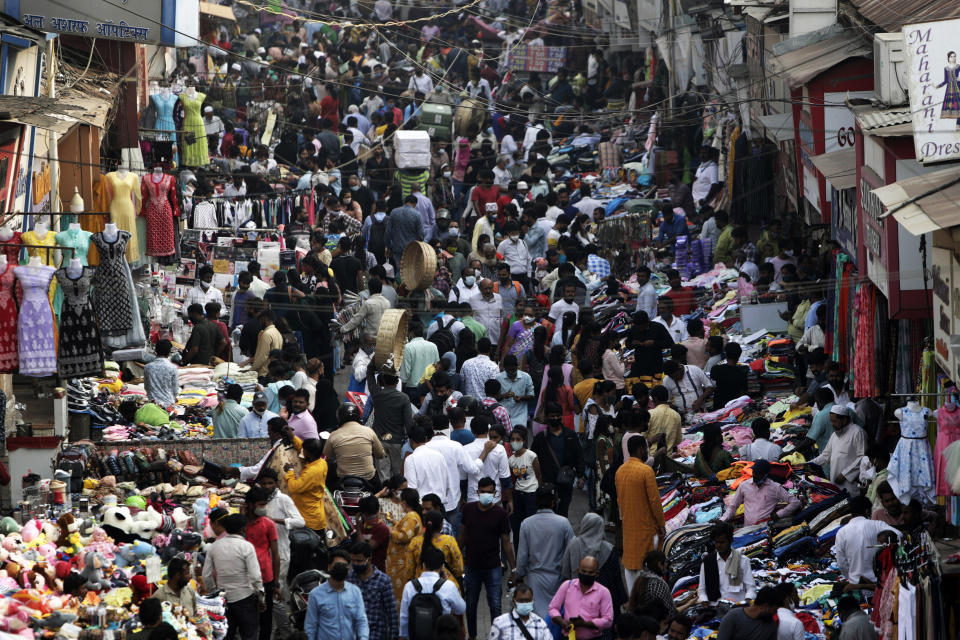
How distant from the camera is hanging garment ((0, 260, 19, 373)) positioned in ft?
38.7

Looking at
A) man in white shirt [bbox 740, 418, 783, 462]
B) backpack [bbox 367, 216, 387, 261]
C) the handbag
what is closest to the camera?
the handbag

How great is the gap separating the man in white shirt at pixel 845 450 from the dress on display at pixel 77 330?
5.78 metres

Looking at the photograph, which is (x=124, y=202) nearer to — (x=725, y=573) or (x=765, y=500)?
(x=765, y=500)

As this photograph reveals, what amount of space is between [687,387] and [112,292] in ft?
18.4

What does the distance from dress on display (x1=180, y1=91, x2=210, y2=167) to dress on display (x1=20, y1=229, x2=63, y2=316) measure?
462 inches

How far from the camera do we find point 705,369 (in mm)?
16375

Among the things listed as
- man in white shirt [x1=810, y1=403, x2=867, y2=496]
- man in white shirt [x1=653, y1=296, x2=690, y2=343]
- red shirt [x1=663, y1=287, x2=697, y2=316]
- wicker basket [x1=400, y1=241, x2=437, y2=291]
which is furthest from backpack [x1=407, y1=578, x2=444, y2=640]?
red shirt [x1=663, y1=287, x2=697, y2=316]

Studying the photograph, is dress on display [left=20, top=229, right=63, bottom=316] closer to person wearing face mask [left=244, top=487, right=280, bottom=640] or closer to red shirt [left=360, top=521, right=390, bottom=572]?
person wearing face mask [left=244, top=487, right=280, bottom=640]

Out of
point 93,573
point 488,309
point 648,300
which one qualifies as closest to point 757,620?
point 93,573

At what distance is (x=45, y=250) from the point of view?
1317 cm

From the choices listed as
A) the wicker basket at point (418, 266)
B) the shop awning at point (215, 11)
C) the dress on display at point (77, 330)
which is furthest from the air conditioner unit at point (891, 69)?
the shop awning at point (215, 11)

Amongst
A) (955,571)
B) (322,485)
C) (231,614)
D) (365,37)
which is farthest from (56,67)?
(365,37)

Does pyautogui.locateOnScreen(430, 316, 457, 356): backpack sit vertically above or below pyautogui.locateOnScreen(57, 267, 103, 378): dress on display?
below

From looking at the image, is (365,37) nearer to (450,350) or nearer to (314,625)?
(450,350)
